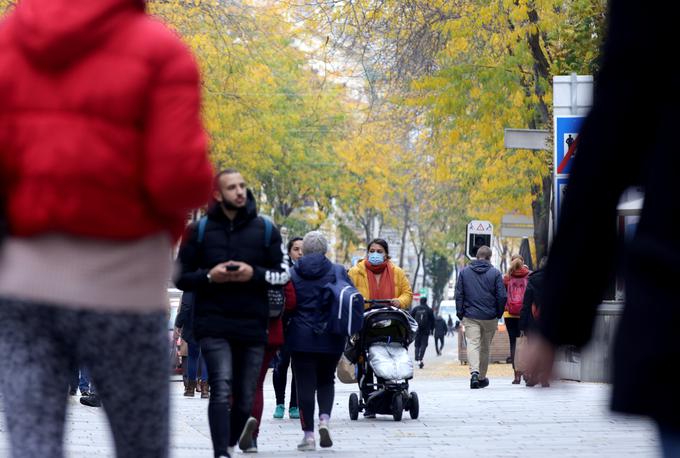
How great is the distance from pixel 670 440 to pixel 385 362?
12167 mm

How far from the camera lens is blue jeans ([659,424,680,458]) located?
2586 millimetres

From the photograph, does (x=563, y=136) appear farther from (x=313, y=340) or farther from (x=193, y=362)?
(x=193, y=362)

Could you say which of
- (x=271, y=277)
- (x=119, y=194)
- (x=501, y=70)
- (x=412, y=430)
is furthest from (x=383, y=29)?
(x=119, y=194)

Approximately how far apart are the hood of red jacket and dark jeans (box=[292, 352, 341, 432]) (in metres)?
7.81

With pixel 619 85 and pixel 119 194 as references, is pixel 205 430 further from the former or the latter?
pixel 619 85

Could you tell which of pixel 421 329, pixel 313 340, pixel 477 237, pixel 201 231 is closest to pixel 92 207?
pixel 201 231

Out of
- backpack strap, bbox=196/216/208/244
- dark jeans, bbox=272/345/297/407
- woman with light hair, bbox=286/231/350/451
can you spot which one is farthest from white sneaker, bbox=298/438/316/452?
backpack strap, bbox=196/216/208/244

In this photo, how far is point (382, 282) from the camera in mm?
15695

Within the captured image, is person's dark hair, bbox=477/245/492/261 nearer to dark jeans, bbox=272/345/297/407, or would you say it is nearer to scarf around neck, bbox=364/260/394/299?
scarf around neck, bbox=364/260/394/299

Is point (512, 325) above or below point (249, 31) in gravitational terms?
below

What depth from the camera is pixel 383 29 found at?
22250mm

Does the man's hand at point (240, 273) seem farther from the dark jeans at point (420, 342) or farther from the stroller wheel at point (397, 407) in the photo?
the dark jeans at point (420, 342)

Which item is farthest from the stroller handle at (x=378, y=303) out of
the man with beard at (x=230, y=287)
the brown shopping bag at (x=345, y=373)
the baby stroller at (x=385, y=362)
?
the man with beard at (x=230, y=287)

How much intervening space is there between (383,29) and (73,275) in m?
18.7
